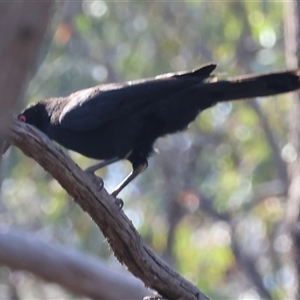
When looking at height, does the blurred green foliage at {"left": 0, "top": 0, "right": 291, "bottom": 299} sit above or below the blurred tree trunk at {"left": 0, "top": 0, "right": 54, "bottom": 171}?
above

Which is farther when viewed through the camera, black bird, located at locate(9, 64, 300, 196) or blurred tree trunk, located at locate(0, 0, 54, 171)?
black bird, located at locate(9, 64, 300, 196)

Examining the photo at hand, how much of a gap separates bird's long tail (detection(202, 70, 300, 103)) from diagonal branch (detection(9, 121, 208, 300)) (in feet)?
4.78

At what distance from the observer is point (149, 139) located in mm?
5191

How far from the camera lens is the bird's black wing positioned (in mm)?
4964

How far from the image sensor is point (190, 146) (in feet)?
41.0

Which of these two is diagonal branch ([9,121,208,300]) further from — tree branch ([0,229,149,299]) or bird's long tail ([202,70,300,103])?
tree branch ([0,229,149,299])

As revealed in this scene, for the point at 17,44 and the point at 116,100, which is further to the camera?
the point at 116,100

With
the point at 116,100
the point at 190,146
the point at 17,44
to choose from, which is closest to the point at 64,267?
the point at 116,100

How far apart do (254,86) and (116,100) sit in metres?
1.16

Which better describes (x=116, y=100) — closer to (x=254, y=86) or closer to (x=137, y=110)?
(x=137, y=110)

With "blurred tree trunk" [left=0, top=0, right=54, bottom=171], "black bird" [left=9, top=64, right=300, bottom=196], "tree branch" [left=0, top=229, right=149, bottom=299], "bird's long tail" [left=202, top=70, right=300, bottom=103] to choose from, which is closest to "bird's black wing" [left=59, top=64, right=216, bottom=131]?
"black bird" [left=9, top=64, right=300, bottom=196]

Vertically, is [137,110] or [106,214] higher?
[137,110]

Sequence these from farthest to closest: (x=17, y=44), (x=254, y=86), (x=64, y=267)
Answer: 1. (x=64, y=267)
2. (x=254, y=86)
3. (x=17, y=44)

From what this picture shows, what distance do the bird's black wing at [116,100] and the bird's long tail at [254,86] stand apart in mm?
215
